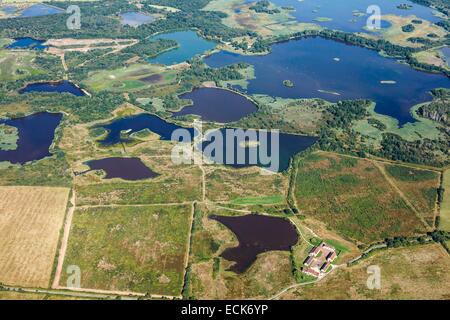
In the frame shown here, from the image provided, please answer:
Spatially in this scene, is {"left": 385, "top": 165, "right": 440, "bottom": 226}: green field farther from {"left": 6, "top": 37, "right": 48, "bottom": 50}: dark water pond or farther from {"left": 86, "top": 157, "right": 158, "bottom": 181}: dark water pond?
{"left": 6, "top": 37, "right": 48, "bottom": 50}: dark water pond

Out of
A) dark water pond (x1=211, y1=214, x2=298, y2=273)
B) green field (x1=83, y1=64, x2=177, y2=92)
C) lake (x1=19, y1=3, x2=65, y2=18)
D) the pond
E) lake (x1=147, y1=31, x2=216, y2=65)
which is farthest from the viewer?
the pond

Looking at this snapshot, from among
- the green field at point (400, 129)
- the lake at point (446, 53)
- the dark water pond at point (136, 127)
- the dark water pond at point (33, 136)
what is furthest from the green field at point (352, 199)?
the lake at point (446, 53)

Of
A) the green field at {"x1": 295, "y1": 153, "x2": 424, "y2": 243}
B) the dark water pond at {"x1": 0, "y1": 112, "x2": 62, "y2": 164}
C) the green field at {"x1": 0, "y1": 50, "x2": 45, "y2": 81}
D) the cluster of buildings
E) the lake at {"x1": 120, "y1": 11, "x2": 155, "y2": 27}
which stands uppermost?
the lake at {"x1": 120, "y1": 11, "x2": 155, "y2": 27}

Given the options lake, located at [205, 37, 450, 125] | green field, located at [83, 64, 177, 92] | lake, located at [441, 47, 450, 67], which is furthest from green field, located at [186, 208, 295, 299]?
lake, located at [441, 47, 450, 67]

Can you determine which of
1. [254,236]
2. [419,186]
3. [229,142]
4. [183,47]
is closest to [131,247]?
[254,236]

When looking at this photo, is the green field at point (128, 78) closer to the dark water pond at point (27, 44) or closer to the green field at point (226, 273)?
the dark water pond at point (27, 44)

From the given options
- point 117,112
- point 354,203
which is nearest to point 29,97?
point 117,112
